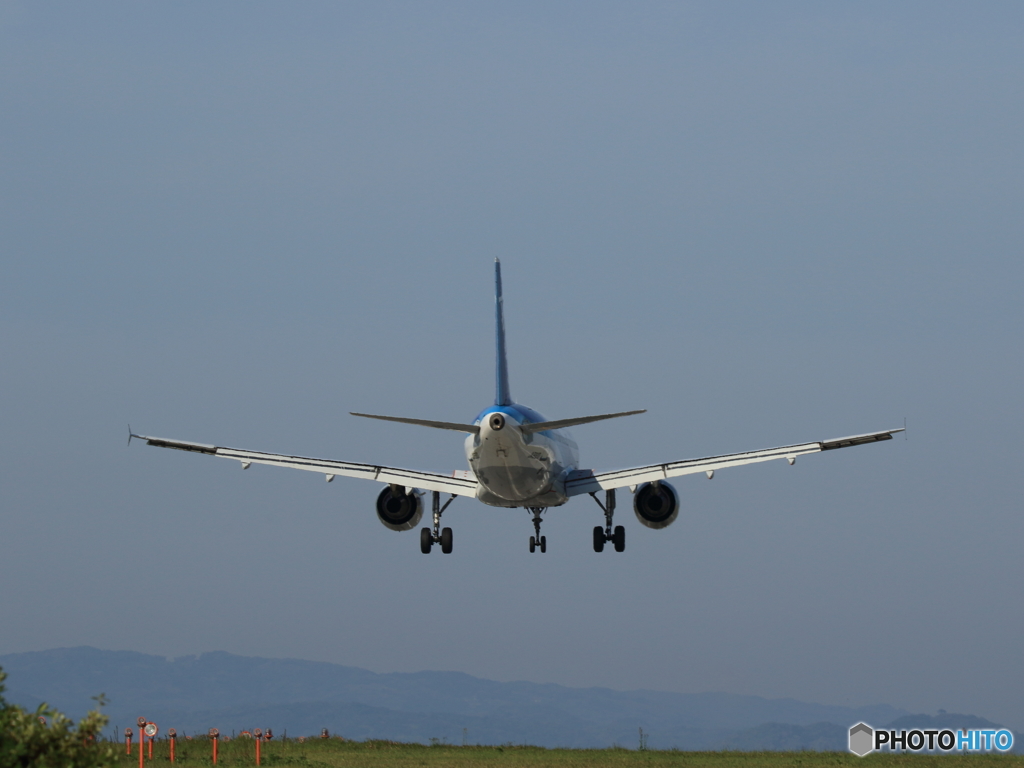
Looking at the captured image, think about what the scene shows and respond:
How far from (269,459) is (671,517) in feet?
53.7

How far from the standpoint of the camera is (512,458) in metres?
48.5

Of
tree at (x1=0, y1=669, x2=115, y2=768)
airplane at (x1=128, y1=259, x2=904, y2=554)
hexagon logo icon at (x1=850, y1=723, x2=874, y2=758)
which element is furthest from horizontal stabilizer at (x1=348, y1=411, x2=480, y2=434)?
tree at (x1=0, y1=669, x2=115, y2=768)

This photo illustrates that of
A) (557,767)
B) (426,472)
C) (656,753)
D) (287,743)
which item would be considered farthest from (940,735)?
(287,743)

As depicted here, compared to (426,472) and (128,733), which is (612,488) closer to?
(426,472)

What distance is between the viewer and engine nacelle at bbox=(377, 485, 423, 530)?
55.9m

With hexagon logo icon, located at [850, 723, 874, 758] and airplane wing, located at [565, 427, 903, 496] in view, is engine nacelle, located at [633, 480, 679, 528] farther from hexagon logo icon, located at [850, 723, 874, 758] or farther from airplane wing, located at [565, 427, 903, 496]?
hexagon logo icon, located at [850, 723, 874, 758]

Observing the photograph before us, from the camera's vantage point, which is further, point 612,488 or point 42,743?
point 612,488

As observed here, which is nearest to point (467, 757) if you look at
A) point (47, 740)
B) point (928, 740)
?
point (928, 740)

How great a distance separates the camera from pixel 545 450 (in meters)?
50.2

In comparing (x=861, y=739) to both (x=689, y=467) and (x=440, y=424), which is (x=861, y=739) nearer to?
(x=689, y=467)

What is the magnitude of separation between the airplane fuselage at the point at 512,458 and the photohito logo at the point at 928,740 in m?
14.4

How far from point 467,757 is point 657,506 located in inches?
523

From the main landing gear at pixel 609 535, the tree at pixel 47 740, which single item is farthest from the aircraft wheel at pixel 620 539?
the tree at pixel 47 740

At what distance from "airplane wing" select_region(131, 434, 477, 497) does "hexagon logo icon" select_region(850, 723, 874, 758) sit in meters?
17.1
